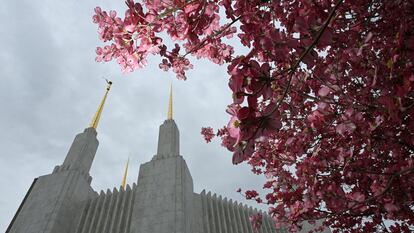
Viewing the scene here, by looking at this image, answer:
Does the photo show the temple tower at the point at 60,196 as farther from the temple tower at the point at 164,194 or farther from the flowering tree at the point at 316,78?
the flowering tree at the point at 316,78

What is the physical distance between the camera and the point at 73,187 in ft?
41.1

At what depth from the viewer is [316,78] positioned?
2.62 metres

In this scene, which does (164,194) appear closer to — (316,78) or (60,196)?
(60,196)

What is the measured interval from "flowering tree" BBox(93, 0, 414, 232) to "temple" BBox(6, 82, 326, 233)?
6274mm

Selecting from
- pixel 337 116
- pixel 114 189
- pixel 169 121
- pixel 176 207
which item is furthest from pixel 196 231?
pixel 337 116

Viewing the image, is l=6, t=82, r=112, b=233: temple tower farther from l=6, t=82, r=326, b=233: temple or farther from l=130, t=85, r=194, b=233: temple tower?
l=130, t=85, r=194, b=233: temple tower

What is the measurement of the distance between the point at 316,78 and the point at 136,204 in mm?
10240

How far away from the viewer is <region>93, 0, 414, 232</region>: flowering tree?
1.42 meters

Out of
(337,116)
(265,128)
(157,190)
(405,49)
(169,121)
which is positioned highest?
(169,121)

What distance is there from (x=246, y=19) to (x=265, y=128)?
1.43 meters

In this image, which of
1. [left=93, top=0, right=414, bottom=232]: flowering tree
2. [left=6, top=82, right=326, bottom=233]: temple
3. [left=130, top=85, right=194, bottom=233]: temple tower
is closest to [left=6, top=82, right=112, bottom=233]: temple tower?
[left=6, top=82, right=326, bottom=233]: temple

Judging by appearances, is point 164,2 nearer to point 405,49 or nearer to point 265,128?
point 265,128

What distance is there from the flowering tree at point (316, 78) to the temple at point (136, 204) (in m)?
6.27

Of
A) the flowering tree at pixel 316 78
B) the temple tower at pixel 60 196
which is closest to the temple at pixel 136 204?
the temple tower at pixel 60 196
